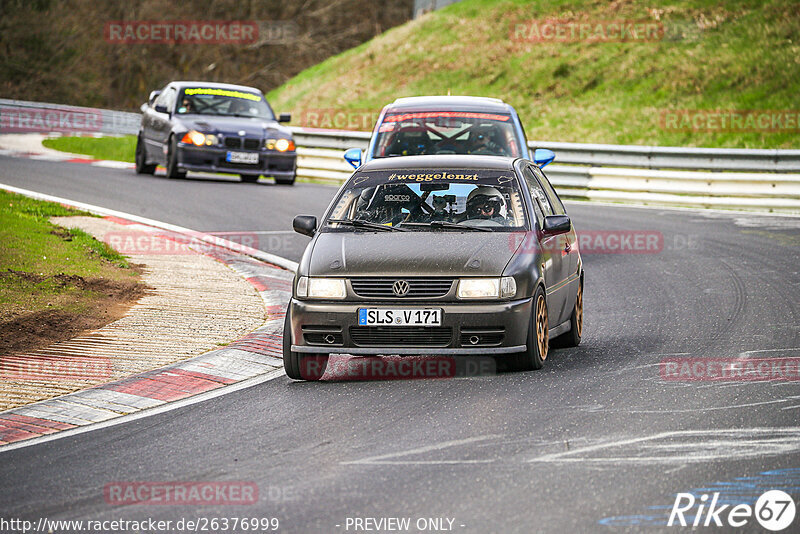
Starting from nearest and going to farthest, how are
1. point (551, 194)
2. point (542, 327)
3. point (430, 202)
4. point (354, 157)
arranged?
1. point (542, 327)
2. point (430, 202)
3. point (551, 194)
4. point (354, 157)

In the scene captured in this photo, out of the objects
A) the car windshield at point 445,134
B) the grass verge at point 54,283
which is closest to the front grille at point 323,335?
the grass verge at point 54,283

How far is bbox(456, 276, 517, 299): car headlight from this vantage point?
27.4ft

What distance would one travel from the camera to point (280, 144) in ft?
75.0

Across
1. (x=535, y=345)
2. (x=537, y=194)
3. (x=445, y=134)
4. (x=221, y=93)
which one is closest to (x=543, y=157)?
(x=445, y=134)

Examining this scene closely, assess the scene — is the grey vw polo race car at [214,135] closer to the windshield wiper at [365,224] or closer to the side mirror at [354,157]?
the side mirror at [354,157]

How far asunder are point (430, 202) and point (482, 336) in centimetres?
153

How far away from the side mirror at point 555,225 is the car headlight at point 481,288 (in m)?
1.03

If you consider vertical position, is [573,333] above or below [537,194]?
below

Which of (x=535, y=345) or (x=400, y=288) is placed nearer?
(x=400, y=288)

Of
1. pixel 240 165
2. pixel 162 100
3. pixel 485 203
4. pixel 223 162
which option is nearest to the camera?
pixel 485 203

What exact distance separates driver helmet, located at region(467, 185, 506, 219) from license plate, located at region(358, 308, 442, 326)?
1.23m

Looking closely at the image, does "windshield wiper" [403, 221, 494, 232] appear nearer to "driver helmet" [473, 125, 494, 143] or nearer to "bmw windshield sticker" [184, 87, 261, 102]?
"driver helmet" [473, 125, 494, 143]

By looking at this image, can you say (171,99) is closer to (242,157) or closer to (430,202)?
(242,157)

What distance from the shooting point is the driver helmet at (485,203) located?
9.27 metres
